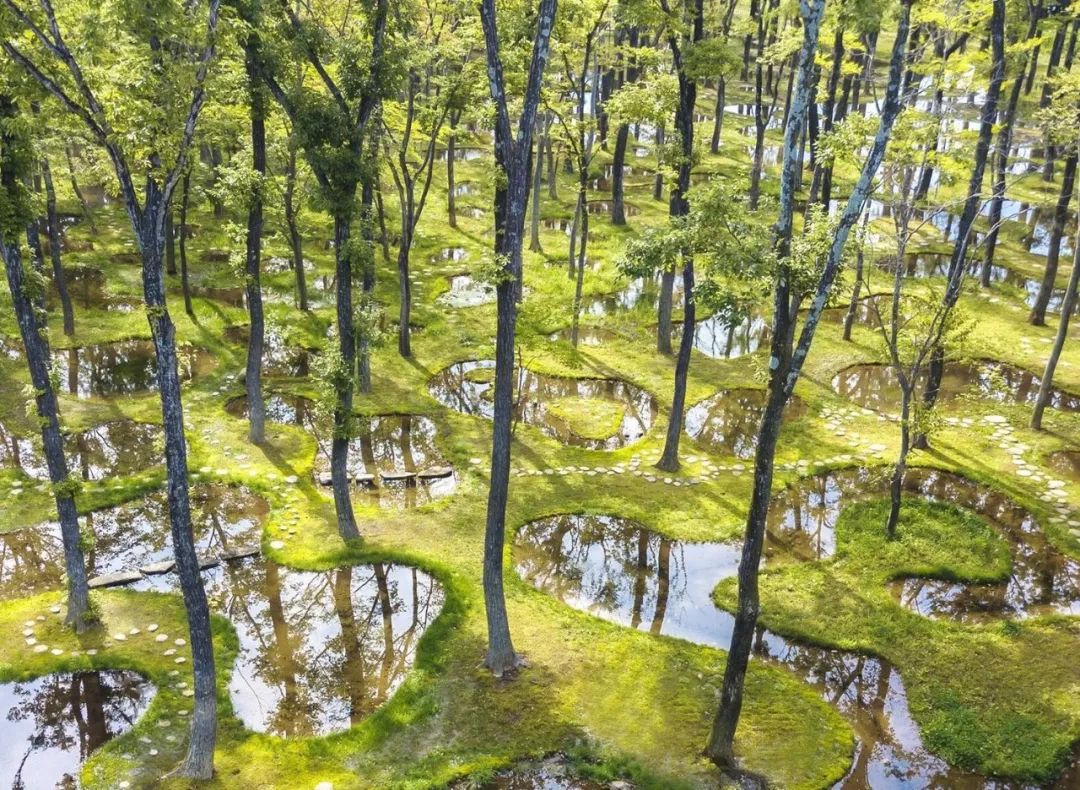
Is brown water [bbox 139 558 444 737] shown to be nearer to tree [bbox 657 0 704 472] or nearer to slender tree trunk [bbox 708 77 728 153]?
tree [bbox 657 0 704 472]

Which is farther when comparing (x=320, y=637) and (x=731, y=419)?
(x=731, y=419)

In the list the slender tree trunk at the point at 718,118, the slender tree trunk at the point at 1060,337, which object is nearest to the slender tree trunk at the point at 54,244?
the slender tree trunk at the point at 1060,337

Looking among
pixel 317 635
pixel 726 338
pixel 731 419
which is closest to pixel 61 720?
pixel 317 635

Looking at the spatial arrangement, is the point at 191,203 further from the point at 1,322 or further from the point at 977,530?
the point at 977,530

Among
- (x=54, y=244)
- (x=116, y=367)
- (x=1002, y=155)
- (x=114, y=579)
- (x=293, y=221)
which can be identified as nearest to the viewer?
(x=114, y=579)

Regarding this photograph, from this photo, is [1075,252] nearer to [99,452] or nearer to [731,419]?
[731,419]

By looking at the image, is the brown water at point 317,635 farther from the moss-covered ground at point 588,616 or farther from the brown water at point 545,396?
the brown water at point 545,396

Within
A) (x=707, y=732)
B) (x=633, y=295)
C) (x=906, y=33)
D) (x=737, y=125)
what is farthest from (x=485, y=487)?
(x=737, y=125)
